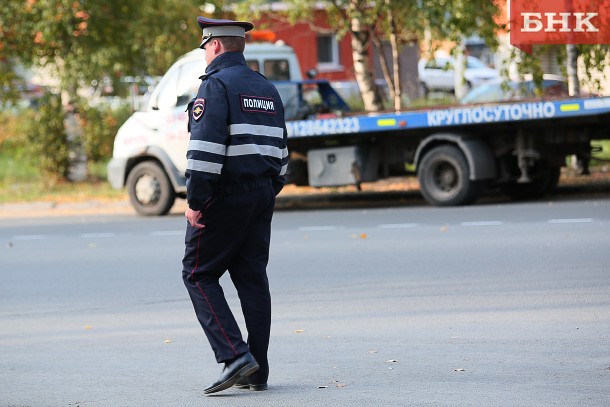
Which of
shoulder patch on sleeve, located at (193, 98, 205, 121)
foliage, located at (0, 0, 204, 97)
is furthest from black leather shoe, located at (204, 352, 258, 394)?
foliage, located at (0, 0, 204, 97)

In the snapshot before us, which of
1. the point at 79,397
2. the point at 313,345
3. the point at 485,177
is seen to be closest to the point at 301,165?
the point at 485,177

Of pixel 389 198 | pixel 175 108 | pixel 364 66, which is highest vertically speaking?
pixel 364 66

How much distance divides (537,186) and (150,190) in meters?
5.61

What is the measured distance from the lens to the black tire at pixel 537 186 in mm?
17938

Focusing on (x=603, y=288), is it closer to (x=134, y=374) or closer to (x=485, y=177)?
(x=134, y=374)

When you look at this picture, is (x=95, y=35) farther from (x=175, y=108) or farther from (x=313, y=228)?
(x=313, y=228)

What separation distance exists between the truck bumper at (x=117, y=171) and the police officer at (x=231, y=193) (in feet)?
41.5

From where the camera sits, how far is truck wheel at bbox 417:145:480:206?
665 inches

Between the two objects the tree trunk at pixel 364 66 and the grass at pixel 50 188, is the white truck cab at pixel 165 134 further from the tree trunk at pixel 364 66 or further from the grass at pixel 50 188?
the tree trunk at pixel 364 66

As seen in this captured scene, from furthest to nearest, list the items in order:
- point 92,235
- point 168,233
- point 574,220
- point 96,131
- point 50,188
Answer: point 96,131 < point 50,188 < point 92,235 < point 168,233 < point 574,220

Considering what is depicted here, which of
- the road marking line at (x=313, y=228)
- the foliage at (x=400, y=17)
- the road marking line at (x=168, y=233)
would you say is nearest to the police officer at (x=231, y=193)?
the road marking line at (x=313, y=228)

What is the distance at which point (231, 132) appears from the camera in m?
6.27

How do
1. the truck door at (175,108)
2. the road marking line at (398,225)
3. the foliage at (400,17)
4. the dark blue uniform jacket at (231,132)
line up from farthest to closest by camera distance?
the foliage at (400,17) → the truck door at (175,108) → the road marking line at (398,225) → the dark blue uniform jacket at (231,132)


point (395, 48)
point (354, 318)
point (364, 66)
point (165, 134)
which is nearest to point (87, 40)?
point (364, 66)
